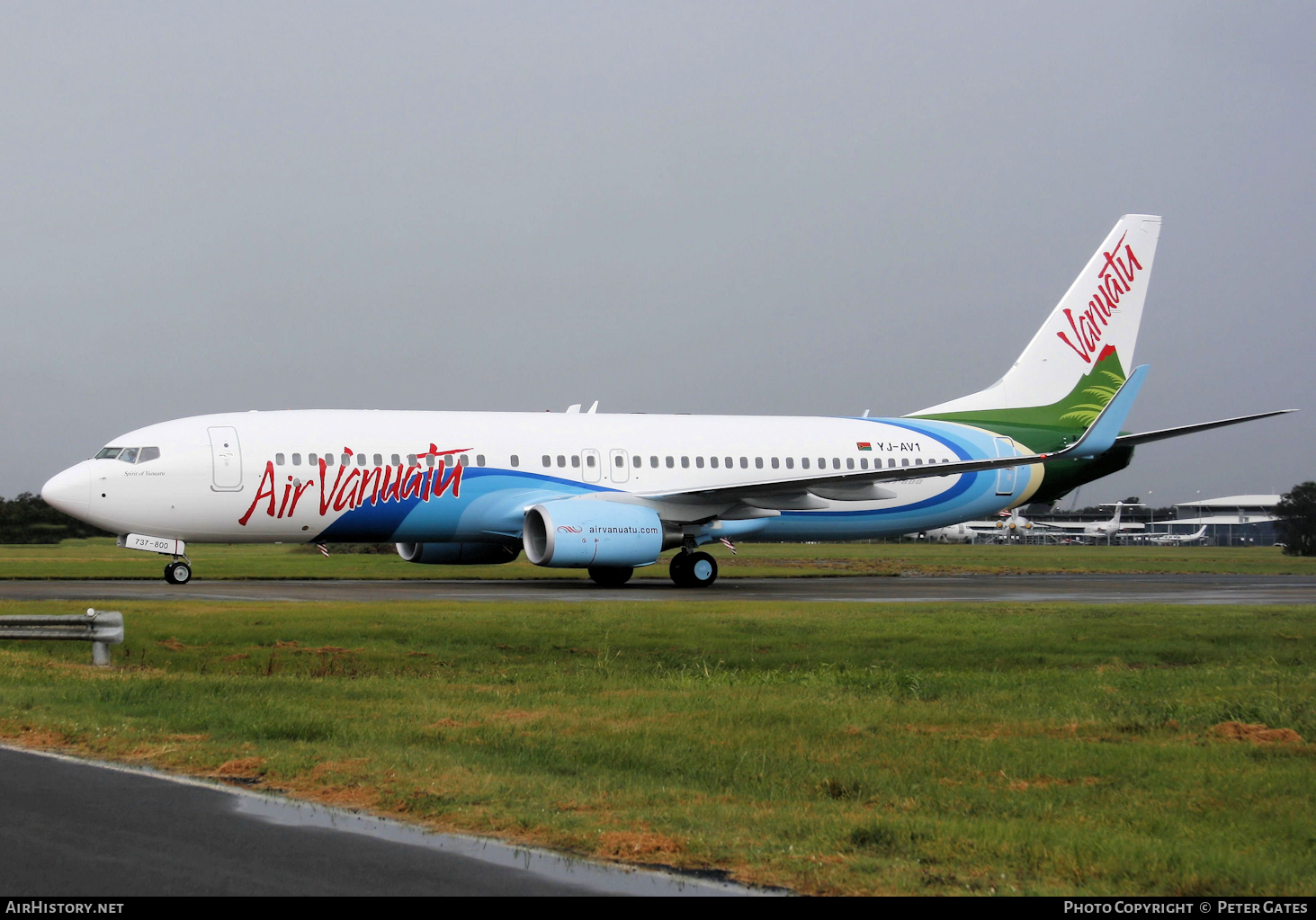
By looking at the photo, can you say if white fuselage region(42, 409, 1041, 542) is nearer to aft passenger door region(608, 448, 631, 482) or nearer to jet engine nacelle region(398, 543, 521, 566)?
aft passenger door region(608, 448, 631, 482)

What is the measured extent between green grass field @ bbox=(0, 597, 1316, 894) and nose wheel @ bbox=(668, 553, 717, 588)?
36.9ft

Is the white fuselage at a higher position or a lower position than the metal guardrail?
higher

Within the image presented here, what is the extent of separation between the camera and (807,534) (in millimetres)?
32750

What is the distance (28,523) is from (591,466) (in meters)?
30.8

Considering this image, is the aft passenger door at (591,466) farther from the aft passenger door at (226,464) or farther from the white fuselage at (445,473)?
the aft passenger door at (226,464)

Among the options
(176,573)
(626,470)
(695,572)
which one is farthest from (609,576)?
(176,573)

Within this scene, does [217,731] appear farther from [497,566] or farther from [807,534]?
[497,566]

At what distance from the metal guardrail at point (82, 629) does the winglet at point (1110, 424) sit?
Answer: 2505 centimetres

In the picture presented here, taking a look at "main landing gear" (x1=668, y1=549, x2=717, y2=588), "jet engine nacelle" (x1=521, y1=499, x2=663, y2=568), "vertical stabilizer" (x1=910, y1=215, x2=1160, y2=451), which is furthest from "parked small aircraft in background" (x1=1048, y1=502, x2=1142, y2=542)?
"jet engine nacelle" (x1=521, y1=499, x2=663, y2=568)

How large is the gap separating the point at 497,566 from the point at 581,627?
22452 millimetres

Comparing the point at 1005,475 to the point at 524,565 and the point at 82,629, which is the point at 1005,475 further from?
the point at 82,629

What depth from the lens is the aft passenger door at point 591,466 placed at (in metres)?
30.5

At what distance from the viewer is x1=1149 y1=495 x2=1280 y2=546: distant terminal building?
414ft

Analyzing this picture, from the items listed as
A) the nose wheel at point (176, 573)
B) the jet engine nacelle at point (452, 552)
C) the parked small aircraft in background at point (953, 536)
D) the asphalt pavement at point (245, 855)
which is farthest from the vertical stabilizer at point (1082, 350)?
the parked small aircraft in background at point (953, 536)
